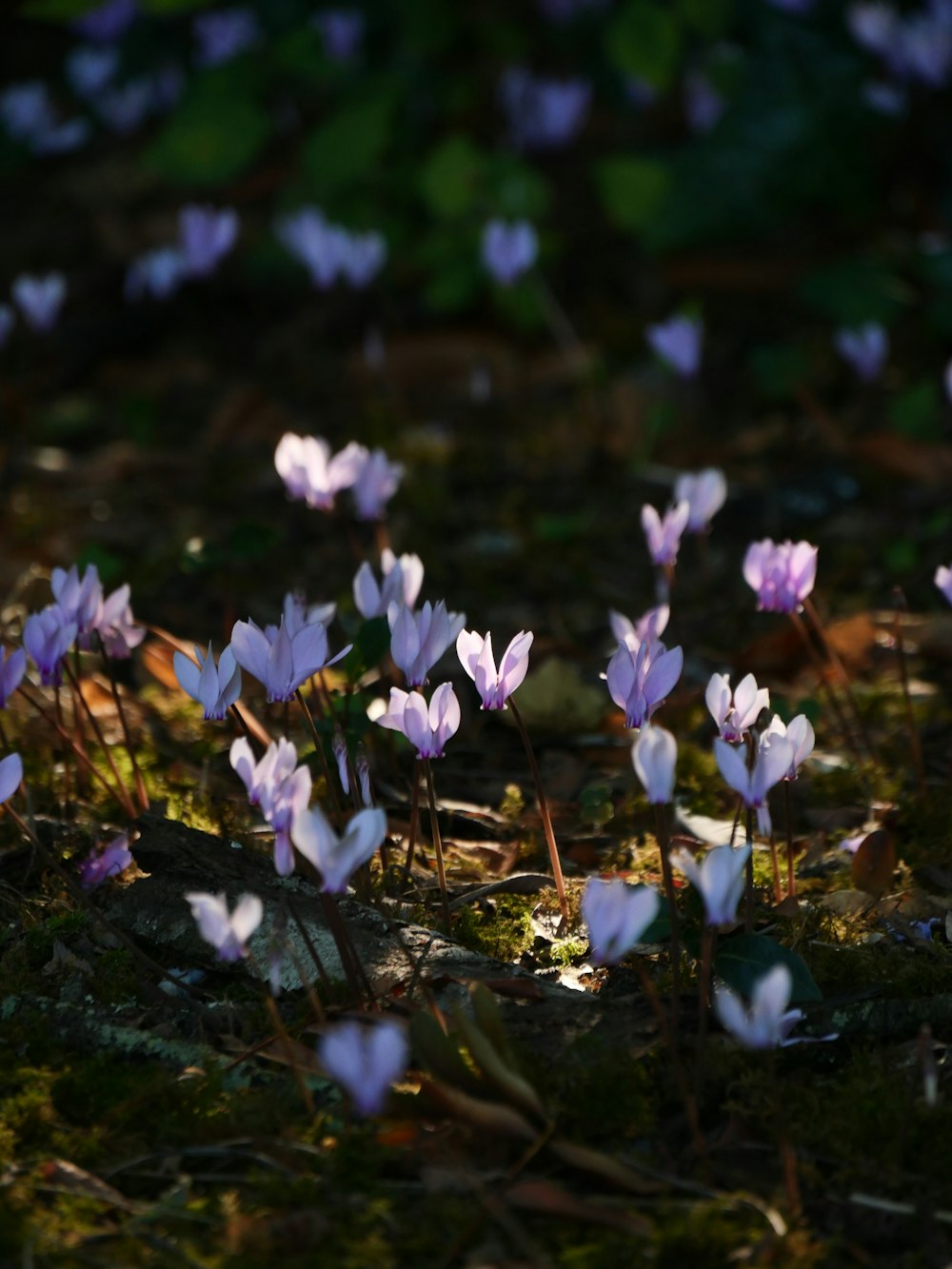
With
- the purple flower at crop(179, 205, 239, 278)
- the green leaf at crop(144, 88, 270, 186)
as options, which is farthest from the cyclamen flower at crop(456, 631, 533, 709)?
the green leaf at crop(144, 88, 270, 186)

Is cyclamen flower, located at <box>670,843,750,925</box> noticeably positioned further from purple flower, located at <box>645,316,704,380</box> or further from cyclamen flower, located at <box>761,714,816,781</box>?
purple flower, located at <box>645,316,704,380</box>

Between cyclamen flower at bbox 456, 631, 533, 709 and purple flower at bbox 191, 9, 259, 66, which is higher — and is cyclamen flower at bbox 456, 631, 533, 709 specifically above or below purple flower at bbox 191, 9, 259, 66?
above

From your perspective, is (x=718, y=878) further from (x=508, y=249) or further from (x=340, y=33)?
(x=340, y=33)

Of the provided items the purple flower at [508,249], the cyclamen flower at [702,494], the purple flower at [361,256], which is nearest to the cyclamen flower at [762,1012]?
the cyclamen flower at [702,494]

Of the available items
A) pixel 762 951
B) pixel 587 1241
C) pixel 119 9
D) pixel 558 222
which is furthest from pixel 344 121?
pixel 587 1241

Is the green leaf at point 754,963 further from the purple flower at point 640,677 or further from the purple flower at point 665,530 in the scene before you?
the purple flower at point 665,530
